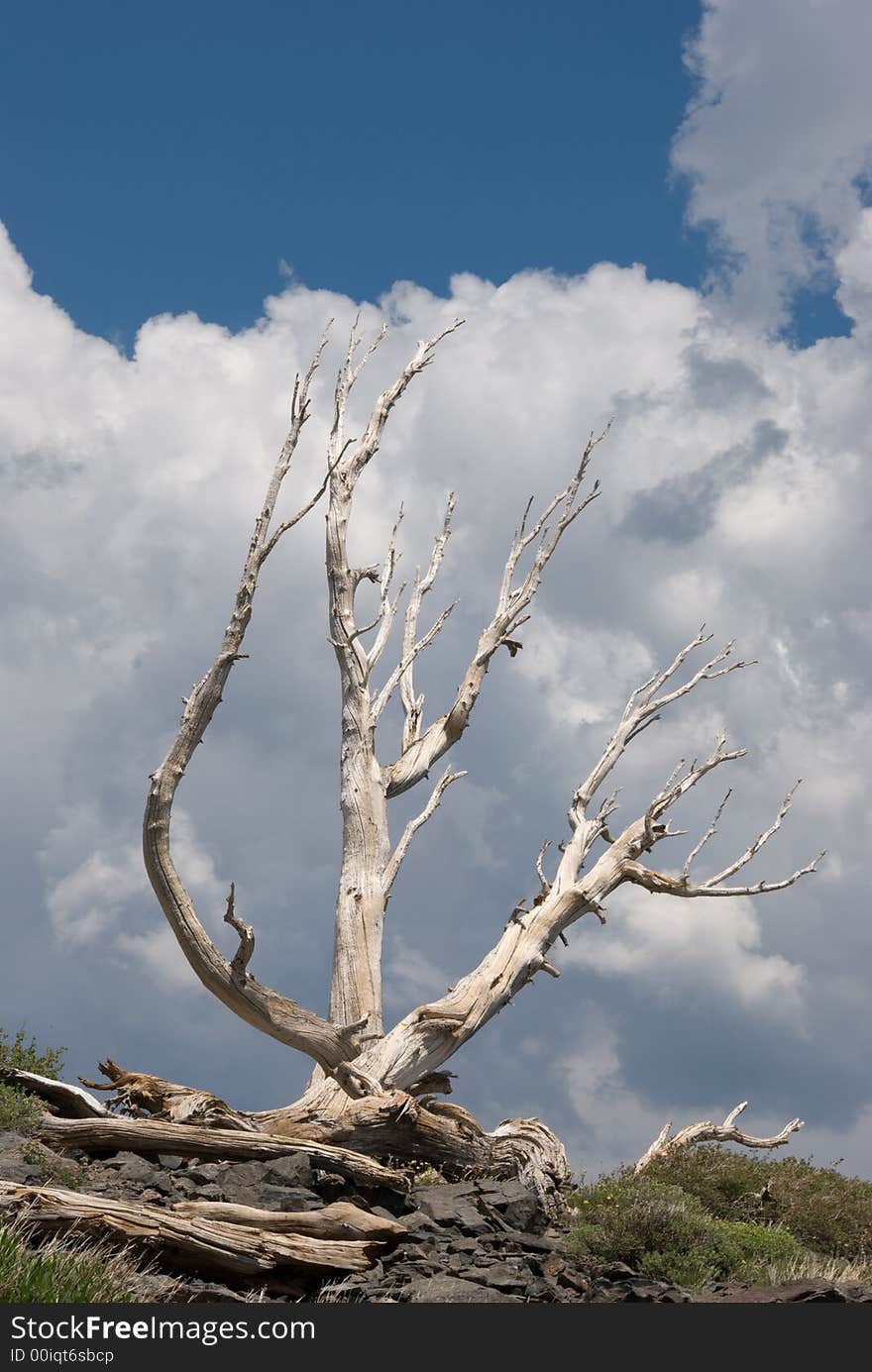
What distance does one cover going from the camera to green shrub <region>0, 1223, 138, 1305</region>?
7.94 meters

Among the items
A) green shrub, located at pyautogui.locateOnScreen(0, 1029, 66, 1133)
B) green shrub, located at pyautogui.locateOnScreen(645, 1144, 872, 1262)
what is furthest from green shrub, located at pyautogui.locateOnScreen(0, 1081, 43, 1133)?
green shrub, located at pyautogui.locateOnScreen(645, 1144, 872, 1262)

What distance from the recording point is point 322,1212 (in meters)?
10.9

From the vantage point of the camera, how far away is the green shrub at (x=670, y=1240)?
12102 millimetres

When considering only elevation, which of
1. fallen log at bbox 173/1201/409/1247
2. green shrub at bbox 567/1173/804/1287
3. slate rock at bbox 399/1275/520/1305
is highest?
green shrub at bbox 567/1173/804/1287

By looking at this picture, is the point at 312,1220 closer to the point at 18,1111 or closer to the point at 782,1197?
the point at 18,1111

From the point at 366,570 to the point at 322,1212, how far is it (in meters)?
10.2

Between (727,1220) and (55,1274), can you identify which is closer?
(55,1274)

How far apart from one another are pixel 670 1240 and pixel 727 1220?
3.12 meters

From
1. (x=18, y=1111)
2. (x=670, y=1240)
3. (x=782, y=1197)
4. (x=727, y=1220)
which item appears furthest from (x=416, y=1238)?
(x=782, y=1197)

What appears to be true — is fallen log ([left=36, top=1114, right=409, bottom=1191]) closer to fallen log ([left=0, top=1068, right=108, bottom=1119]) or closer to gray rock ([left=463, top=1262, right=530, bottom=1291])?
fallen log ([left=0, top=1068, right=108, bottom=1119])

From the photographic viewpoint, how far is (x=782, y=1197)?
16391 mm

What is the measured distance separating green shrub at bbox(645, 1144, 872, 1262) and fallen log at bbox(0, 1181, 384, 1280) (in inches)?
281

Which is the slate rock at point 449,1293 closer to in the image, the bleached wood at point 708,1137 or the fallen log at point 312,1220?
the fallen log at point 312,1220

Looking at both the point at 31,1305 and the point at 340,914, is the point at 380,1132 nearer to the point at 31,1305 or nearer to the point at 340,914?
the point at 340,914
